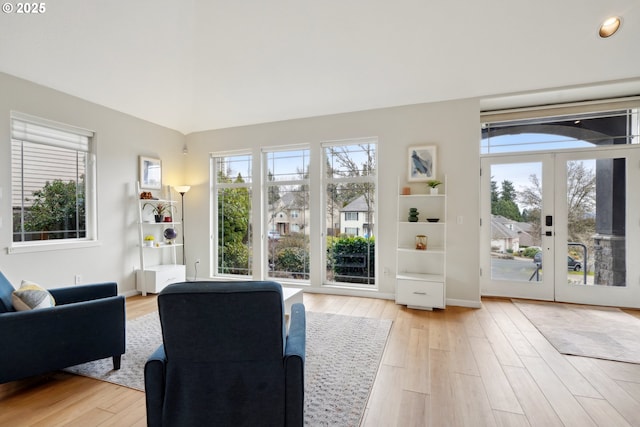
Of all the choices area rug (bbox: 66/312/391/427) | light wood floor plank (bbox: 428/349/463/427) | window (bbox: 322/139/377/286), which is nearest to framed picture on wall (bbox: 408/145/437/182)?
window (bbox: 322/139/377/286)

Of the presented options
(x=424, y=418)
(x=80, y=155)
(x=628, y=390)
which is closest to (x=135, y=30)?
(x=80, y=155)

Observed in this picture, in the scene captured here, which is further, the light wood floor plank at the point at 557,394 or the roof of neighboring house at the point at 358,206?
the roof of neighboring house at the point at 358,206

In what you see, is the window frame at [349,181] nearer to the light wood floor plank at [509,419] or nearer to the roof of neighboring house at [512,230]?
the roof of neighboring house at [512,230]

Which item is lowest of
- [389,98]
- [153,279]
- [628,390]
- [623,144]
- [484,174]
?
[628,390]

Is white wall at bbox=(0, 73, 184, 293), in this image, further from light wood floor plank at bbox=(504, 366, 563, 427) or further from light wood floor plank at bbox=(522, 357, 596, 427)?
light wood floor plank at bbox=(522, 357, 596, 427)

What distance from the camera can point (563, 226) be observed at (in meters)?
3.97

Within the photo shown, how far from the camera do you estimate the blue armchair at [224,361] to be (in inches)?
50.4

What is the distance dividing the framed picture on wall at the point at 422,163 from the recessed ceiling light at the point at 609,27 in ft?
6.14

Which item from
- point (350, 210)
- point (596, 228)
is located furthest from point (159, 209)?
point (596, 228)

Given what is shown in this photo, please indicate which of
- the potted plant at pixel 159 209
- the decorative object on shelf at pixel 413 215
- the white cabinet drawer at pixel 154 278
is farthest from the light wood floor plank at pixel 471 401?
the potted plant at pixel 159 209

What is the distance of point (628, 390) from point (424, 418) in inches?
61.3

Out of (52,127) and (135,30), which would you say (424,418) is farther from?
(52,127)

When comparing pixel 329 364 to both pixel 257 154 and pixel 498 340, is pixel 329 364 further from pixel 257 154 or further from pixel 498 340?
pixel 257 154

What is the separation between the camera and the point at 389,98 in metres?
4.01
